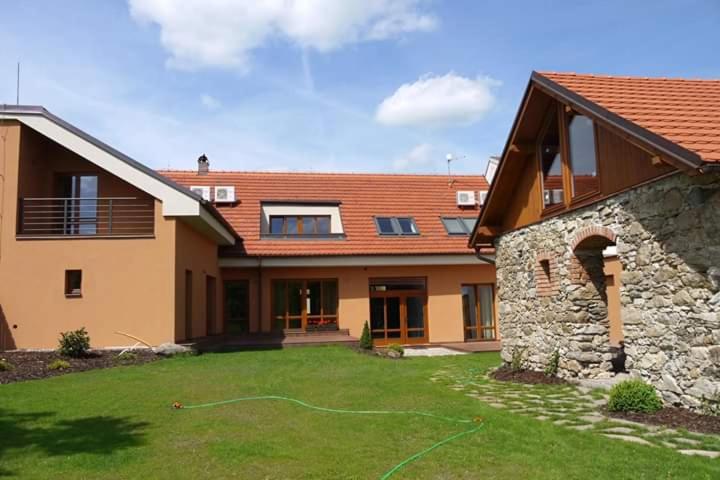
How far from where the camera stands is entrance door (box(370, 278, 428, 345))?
21.9m

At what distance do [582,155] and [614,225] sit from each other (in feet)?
5.56

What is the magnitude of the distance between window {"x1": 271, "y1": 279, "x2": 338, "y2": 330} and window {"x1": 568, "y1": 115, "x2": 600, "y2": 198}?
12500 millimetres

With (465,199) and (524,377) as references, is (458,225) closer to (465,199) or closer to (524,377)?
(465,199)

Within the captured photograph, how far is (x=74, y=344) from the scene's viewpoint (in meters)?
13.5

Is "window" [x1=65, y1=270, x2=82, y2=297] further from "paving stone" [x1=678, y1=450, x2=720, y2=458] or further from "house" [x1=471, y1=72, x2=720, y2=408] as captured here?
"paving stone" [x1=678, y1=450, x2=720, y2=458]

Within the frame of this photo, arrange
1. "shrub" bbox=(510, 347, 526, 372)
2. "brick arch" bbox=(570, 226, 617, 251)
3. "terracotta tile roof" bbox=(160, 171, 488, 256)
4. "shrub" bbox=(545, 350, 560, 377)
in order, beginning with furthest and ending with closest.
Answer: "terracotta tile roof" bbox=(160, 171, 488, 256) < "shrub" bbox=(510, 347, 526, 372) < "shrub" bbox=(545, 350, 560, 377) < "brick arch" bbox=(570, 226, 617, 251)

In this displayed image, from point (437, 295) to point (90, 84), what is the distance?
14409mm

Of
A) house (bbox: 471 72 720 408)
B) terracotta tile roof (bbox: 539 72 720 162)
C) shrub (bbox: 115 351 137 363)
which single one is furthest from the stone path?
shrub (bbox: 115 351 137 363)

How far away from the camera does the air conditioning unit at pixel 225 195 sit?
2248 centimetres

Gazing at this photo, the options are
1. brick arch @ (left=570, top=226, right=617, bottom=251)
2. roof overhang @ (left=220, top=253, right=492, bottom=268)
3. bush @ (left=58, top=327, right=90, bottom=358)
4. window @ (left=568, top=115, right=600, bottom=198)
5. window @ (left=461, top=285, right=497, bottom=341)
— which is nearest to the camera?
brick arch @ (left=570, top=226, right=617, bottom=251)

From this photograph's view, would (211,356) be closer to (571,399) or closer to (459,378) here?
(459,378)

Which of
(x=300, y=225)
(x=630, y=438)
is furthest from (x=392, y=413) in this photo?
(x=300, y=225)

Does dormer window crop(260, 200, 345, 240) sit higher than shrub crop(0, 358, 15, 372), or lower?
higher

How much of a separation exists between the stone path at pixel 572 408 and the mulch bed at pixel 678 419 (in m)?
0.21
